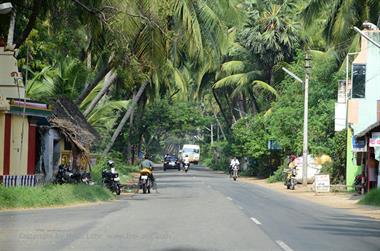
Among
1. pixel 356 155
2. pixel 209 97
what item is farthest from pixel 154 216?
pixel 209 97

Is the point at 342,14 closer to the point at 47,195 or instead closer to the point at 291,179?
the point at 291,179

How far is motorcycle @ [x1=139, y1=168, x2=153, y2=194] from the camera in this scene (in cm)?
3008

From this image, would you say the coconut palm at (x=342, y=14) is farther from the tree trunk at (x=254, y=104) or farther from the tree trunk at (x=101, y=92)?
the tree trunk at (x=254, y=104)

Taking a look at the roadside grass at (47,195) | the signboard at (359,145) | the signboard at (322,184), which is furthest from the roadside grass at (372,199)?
the roadside grass at (47,195)

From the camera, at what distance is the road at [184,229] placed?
12.0 metres

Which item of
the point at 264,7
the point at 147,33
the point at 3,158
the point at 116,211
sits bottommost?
the point at 116,211

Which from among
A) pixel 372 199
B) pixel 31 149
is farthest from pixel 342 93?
pixel 31 149

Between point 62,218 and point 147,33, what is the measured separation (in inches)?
321

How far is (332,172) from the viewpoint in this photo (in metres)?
39.7

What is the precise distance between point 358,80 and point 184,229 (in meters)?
21.2

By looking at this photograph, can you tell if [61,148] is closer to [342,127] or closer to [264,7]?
[342,127]

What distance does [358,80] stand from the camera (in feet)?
109

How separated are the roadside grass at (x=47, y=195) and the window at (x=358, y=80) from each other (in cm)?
1523

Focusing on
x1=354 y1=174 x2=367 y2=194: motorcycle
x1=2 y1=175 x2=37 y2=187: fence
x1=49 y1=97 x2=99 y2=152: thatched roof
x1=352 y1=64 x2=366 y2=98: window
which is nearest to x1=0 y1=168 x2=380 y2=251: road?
x1=2 y1=175 x2=37 y2=187: fence
